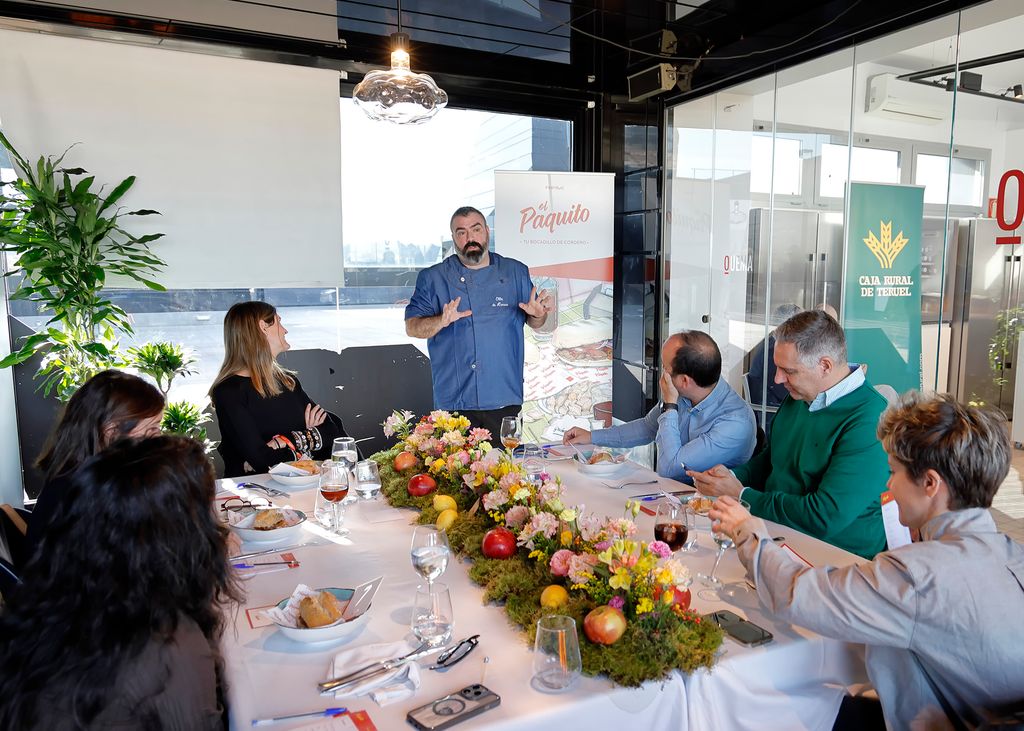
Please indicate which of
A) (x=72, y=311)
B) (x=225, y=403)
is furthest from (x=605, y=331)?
(x=72, y=311)

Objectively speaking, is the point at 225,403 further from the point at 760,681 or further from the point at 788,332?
the point at 760,681

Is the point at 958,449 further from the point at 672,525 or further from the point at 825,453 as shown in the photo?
the point at 825,453

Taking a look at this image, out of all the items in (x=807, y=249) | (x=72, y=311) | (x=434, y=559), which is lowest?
(x=434, y=559)

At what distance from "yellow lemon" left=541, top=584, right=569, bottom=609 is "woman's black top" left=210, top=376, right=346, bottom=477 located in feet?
6.59

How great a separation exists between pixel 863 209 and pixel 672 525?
3121mm

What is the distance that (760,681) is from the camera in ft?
4.72

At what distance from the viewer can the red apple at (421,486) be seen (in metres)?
2.42

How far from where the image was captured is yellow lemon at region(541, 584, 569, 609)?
4.98 feet

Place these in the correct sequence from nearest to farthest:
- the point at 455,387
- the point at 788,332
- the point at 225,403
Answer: the point at 788,332, the point at 225,403, the point at 455,387

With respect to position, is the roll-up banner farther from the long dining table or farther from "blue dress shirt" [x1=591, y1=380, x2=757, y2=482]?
the long dining table

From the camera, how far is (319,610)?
61.0 inches

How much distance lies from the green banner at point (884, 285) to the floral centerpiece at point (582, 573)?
2.75 meters

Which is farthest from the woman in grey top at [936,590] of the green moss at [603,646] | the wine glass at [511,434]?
the wine glass at [511,434]

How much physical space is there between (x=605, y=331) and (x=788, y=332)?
10.9 feet
